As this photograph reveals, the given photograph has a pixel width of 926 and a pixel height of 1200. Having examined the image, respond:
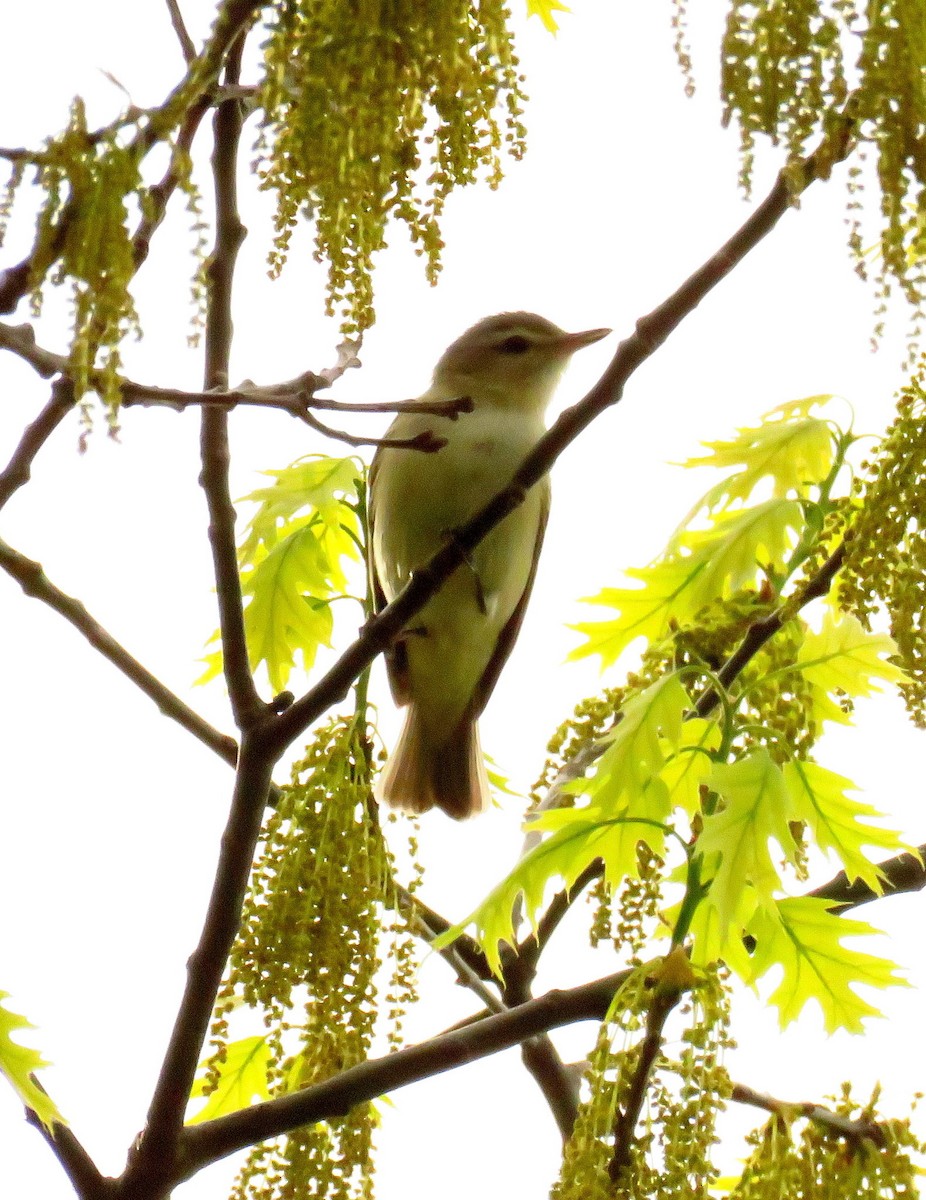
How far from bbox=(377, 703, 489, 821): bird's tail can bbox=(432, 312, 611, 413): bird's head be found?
0.91 metres

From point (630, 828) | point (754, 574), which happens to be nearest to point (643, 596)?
point (754, 574)

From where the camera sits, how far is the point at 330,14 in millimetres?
1297

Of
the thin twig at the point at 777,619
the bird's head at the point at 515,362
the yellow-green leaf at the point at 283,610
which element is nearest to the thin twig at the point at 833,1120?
the thin twig at the point at 777,619

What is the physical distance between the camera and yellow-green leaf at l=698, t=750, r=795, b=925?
209cm

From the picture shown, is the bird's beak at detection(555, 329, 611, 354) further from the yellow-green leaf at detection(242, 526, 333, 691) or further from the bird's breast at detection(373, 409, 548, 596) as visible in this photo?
the yellow-green leaf at detection(242, 526, 333, 691)

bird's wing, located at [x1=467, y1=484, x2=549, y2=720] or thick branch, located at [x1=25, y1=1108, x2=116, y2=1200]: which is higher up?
bird's wing, located at [x1=467, y1=484, x2=549, y2=720]

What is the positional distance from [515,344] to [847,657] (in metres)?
1.82

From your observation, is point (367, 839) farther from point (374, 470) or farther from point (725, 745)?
point (374, 470)

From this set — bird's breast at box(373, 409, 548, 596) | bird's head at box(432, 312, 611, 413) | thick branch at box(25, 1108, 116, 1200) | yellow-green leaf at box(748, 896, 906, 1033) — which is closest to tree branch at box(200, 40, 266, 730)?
thick branch at box(25, 1108, 116, 1200)

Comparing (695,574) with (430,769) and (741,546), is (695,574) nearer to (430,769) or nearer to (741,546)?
(741,546)

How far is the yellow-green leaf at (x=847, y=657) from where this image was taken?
8.41 feet

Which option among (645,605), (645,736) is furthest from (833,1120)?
(645,605)

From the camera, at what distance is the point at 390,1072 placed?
7.50 ft

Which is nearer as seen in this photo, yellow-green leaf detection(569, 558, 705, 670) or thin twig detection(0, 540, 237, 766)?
thin twig detection(0, 540, 237, 766)
